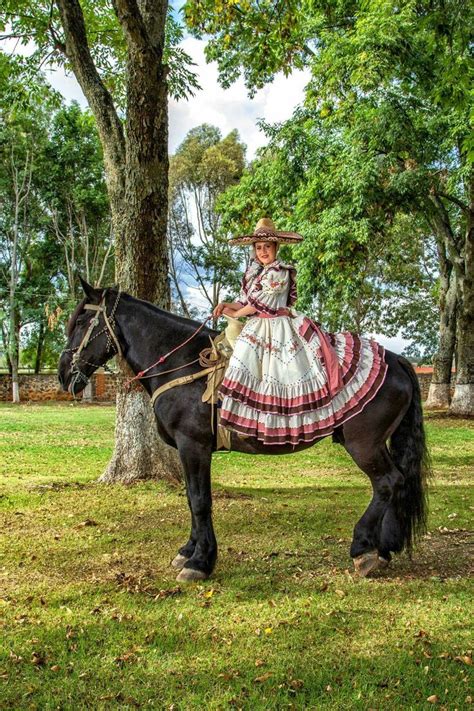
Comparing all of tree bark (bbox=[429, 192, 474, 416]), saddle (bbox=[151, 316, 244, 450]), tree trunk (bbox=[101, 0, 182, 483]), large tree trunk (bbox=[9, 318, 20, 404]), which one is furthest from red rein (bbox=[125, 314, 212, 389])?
large tree trunk (bbox=[9, 318, 20, 404])

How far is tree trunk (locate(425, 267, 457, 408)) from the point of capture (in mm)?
22266

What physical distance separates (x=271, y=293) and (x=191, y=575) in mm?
2365

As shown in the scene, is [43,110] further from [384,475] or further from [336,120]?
[384,475]

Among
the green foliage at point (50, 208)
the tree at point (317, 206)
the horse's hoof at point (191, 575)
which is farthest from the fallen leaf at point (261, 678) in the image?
the green foliage at point (50, 208)

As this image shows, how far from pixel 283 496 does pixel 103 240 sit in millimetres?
25010

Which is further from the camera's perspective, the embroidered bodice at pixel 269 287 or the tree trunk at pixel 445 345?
the tree trunk at pixel 445 345

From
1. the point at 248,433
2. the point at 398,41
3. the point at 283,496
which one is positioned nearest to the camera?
the point at 248,433

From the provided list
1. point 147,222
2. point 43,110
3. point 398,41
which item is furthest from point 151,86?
point 43,110

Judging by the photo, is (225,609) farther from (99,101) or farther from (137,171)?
(99,101)

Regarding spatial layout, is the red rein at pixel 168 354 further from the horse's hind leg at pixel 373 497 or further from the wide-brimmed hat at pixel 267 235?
the horse's hind leg at pixel 373 497

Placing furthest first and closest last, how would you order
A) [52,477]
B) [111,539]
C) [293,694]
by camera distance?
[52,477] < [111,539] < [293,694]

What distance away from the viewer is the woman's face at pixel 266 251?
5.04 m

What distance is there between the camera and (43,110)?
93.0 ft

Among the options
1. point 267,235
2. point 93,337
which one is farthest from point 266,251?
point 93,337
